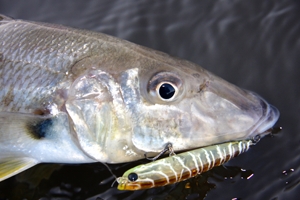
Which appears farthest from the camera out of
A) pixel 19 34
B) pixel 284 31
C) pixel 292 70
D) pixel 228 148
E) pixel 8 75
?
pixel 284 31

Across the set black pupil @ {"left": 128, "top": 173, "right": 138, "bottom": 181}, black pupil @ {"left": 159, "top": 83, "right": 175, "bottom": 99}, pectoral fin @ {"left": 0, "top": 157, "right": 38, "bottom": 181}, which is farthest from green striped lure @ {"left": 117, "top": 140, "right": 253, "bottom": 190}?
pectoral fin @ {"left": 0, "top": 157, "right": 38, "bottom": 181}

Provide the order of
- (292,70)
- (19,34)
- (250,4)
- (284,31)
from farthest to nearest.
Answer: (250,4) → (284,31) → (292,70) → (19,34)

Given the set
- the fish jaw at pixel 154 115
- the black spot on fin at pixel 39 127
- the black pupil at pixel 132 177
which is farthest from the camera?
the black spot on fin at pixel 39 127

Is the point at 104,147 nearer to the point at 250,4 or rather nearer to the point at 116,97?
the point at 116,97

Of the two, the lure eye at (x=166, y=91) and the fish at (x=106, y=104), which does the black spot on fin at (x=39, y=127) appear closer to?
the fish at (x=106, y=104)

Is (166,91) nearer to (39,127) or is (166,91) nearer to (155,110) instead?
(155,110)

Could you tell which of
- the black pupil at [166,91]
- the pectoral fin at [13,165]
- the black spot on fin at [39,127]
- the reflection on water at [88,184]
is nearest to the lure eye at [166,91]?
the black pupil at [166,91]

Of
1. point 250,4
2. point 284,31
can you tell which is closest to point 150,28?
point 250,4

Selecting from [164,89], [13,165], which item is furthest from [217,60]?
[13,165]
